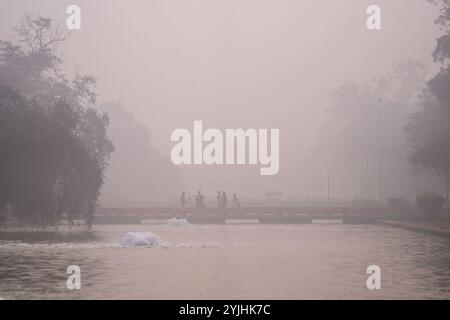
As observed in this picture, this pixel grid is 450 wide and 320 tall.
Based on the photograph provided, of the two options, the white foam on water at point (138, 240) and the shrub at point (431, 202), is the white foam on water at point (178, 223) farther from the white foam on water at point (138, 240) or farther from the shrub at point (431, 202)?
the white foam on water at point (138, 240)

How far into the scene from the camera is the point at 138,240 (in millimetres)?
37969

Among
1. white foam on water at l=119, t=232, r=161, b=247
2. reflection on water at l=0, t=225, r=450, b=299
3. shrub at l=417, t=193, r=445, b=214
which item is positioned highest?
shrub at l=417, t=193, r=445, b=214

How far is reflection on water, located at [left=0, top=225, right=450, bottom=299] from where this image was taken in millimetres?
20859

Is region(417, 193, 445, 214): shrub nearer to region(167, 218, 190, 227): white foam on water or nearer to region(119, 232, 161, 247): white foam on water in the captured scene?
region(167, 218, 190, 227): white foam on water

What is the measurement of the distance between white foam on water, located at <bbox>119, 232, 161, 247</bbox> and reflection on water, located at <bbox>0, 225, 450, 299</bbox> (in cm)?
48

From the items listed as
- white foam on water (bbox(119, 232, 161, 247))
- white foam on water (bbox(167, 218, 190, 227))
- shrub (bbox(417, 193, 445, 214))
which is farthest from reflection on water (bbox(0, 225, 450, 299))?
white foam on water (bbox(167, 218, 190, 227))

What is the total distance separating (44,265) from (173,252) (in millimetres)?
7193

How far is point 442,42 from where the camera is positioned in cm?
6297

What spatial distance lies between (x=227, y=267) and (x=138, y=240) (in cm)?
1101

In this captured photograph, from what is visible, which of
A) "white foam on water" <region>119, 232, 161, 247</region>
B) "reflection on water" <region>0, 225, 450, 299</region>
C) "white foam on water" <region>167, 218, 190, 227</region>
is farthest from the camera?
"white foam on water" <region>167, 218, 190, 227</region>

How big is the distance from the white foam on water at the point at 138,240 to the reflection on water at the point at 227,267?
48 centimetres

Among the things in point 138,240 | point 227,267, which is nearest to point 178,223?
point 138,240

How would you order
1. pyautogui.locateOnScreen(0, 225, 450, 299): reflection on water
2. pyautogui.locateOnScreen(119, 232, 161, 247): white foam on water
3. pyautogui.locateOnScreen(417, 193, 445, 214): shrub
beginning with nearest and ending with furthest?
pyautogui.locateOnScreen(0, 225, 450, 299): reflection on water → pyautogui.locateOnScreen(119, 232, 161, 247): white foam on water → pyautogui.locateOnScreen(417, 193, 445, 214): shrub

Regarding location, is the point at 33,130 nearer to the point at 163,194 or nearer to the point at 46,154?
the point at 46,154
